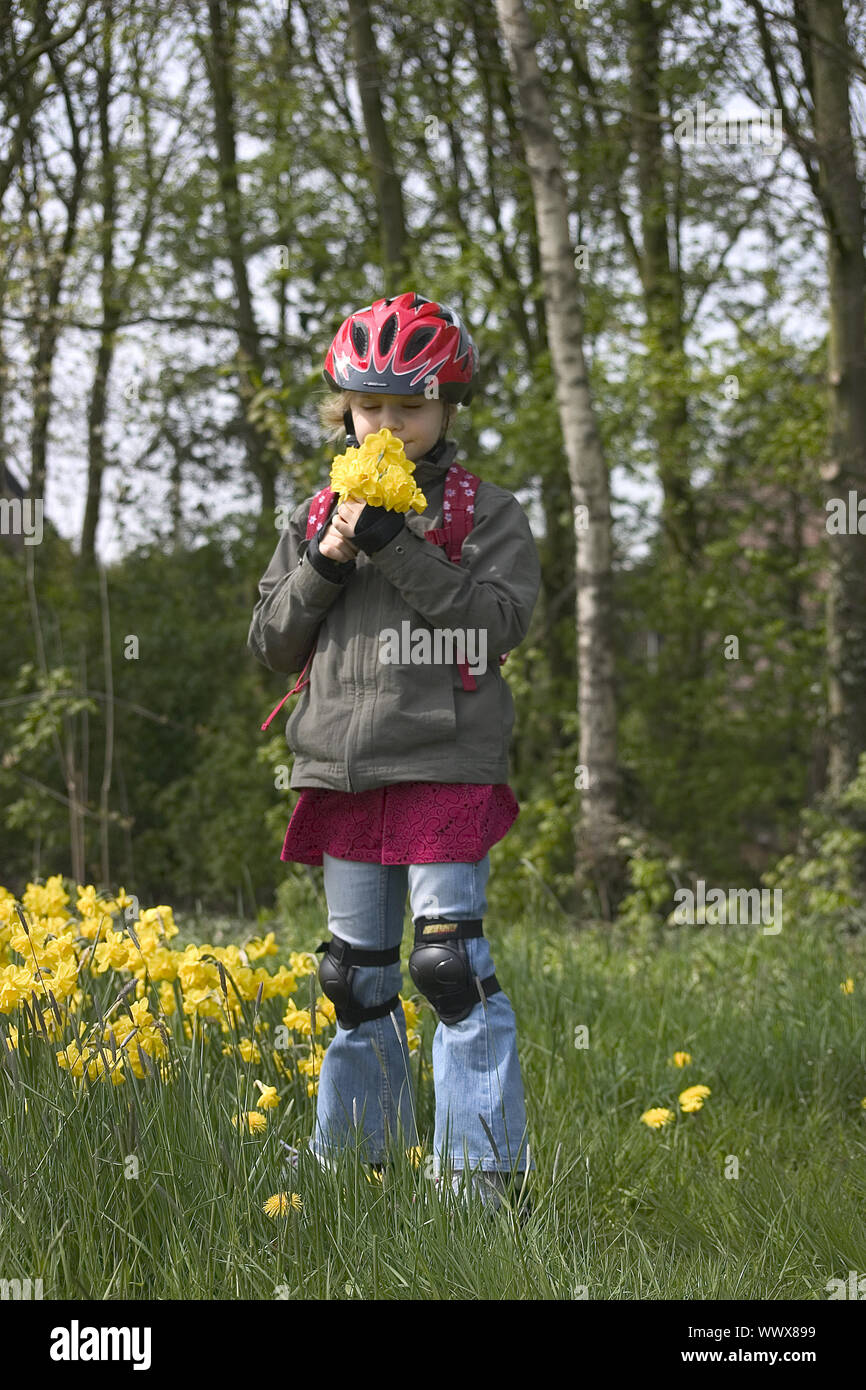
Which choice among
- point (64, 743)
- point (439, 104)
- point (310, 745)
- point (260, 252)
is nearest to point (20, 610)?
point (64, 743)

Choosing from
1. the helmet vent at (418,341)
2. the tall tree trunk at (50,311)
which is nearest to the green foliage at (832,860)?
the helmet vent at (418,341)

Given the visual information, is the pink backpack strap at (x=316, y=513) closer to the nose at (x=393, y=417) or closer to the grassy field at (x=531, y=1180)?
the nose at (x=393, y=417)

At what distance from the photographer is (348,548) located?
252cm

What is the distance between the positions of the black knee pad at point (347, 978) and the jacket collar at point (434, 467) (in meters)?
0.95

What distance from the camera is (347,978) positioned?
2.63 metres

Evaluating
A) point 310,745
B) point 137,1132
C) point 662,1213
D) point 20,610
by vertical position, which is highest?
point 20,610

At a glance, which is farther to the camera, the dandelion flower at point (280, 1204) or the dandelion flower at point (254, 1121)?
the dandelion flower at point (254, 1121)

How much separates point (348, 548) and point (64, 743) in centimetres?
903

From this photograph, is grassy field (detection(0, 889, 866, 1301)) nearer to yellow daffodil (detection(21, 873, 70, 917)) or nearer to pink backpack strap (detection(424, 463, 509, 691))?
yellow daffodil (detection(21, 873, 70, 917))

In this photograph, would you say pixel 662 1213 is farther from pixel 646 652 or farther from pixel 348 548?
pixel 646 652

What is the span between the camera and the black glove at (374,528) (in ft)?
8.02

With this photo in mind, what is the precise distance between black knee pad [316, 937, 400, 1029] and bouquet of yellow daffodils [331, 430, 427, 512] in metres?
0.88

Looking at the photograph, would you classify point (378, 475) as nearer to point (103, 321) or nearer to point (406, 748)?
point (406, 748)

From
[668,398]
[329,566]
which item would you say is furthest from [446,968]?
[668,398]
